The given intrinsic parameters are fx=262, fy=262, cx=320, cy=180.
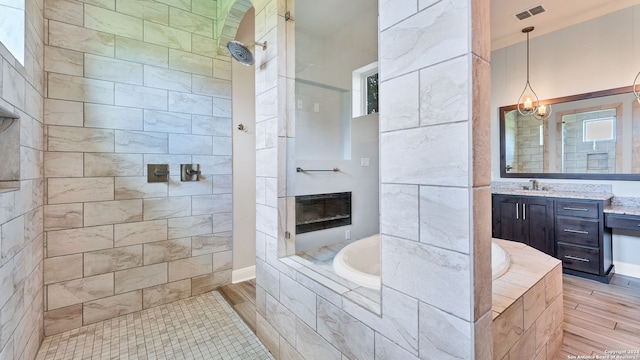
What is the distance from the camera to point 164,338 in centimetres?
186

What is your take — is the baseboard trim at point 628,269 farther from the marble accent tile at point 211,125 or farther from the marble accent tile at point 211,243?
the marble accent tile at point 211,125

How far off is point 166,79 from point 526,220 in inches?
161

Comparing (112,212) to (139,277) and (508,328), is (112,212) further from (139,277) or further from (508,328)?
(508,328)

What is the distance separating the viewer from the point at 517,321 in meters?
1.12

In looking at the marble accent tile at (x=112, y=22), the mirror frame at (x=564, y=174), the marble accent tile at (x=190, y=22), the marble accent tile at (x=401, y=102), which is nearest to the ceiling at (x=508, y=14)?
the mirror frame at (x=564, y=174)

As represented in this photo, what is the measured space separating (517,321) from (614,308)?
1900 mm

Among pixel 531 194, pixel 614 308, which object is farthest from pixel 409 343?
pixel 531 194

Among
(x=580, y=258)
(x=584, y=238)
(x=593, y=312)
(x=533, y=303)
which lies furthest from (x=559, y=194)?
(x=533, y=303)

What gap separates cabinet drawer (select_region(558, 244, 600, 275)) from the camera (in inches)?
103

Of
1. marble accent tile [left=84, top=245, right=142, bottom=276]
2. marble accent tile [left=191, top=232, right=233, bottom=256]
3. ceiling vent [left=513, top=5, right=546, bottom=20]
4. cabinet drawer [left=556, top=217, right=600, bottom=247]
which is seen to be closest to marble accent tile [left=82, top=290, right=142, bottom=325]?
marble accent tile [left=84, top=245, right=142, bottom=276]

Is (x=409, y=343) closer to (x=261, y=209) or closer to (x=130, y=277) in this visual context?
(x=261, y=209)

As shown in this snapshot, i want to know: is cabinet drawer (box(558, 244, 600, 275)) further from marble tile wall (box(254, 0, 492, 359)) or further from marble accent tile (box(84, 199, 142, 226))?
marble accent tile (box(84, 199, 142, 226))

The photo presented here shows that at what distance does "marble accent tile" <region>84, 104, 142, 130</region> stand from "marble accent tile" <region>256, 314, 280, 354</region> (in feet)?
6.15

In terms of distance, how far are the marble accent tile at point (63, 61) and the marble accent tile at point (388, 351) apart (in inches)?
107
